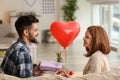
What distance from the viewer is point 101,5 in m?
9.55

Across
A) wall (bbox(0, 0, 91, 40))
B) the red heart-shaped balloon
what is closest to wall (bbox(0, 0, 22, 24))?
wall (bbox(0, 0, 91, 40))

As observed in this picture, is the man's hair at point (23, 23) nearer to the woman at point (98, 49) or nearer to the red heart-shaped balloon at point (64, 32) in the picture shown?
the woman at point (98, 49)

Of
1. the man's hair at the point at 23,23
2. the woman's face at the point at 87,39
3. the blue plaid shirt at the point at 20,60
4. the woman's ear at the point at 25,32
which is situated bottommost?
the blue plaid shirt at the point at 20,60

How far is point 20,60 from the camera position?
2.08m

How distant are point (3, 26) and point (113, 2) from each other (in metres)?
3.54

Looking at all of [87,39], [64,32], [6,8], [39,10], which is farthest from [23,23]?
[39,10]

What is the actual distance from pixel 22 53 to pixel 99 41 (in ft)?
2.31

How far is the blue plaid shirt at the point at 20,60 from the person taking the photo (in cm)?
209

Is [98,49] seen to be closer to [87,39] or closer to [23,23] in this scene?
[87,39]

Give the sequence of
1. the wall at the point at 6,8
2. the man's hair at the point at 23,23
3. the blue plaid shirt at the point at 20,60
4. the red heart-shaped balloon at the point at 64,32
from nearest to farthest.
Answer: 1. the blue plaid shirt at the point at 20,60
2. the man's hair at the point at 23,23
3. the red heart-shaped balloon at the point at 64,32
4. the wall at the point at 6,8

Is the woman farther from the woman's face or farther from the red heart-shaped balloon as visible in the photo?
the red heart-shaped balloon

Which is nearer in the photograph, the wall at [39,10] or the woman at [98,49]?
the woman at [98,49]

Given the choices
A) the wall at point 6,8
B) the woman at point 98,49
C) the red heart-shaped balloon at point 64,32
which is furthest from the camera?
the wall at point 6,8

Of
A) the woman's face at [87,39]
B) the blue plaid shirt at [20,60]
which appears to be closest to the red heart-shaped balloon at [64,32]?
the woman's face at [87,39]
